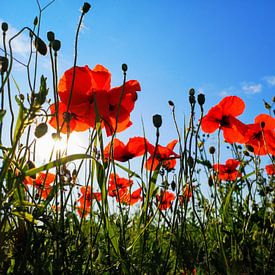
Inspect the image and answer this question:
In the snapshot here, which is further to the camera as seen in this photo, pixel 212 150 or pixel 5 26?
pixel 212 150

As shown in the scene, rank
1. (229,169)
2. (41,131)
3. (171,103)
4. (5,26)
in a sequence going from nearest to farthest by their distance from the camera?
(41,131) < (5,26) < (171,103) < (229,169)

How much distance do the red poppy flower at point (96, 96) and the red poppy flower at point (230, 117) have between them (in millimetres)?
788

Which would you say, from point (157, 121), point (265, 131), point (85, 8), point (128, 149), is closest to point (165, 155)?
point (128, 149)

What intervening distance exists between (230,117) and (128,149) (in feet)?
1.94

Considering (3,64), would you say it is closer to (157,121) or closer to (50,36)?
(50,36)

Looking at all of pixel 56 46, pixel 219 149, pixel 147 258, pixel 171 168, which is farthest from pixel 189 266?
pixel 56 46

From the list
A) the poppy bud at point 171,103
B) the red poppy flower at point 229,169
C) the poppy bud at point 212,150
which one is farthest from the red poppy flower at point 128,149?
the red poppy flower at point 229,169

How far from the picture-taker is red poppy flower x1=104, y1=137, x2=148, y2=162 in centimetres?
205

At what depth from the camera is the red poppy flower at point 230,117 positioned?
7.23 ft

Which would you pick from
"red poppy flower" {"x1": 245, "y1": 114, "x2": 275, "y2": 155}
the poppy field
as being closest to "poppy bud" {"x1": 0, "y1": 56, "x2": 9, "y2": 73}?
the poppy field

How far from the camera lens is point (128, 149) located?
86.4 inches

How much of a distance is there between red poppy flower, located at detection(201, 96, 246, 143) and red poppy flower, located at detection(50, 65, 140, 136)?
2.59 feet

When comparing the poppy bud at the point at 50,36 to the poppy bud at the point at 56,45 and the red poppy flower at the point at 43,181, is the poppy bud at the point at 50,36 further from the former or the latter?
the red poppy flower at the point at 43,181

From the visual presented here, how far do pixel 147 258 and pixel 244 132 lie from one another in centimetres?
84
